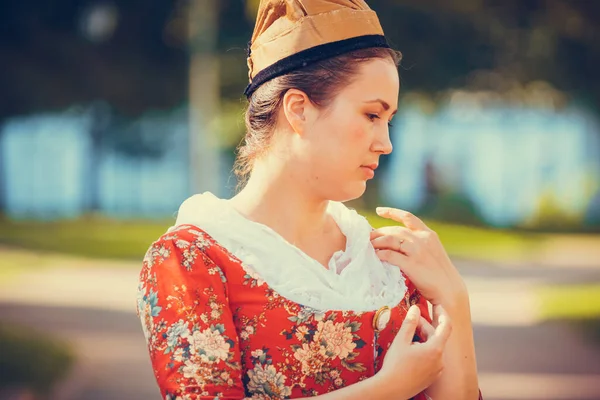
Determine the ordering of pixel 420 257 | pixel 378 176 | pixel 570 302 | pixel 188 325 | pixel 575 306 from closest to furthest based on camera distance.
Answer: pixel 188 325 → pixel 420 257 → pixel 575 306 → pixel 570 302 → pixel 378 176

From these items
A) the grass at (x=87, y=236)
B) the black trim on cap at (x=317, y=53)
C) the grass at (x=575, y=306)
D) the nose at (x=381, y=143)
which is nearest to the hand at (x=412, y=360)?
the nose at (x=381, y=143)

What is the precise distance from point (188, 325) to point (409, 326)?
486 millimetres

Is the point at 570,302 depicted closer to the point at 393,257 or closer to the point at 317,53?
the point at 393,257

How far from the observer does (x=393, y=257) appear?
2648 millimetres

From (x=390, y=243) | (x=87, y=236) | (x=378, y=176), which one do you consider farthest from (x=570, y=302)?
(x=378, y=176)

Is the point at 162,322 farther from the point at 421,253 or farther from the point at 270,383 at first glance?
the point at 421,253

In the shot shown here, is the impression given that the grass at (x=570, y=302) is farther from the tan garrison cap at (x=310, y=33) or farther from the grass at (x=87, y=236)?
the tan garrison cap at (x=310, y=33)

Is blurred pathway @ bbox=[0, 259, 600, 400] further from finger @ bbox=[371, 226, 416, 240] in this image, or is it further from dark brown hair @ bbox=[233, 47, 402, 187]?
dark brown hair @ bbox=[233, 47, 402, 187]

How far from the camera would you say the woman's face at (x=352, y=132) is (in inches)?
95.0

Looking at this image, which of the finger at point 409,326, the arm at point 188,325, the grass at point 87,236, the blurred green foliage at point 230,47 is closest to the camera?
the arm at point 188,325

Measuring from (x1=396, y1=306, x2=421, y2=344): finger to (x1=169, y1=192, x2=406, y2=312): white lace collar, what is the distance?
85 mm

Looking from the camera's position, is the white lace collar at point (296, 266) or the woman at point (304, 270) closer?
the woman at point (304, 270)

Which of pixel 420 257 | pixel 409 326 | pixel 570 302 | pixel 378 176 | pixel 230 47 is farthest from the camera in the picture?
pixel 378 176

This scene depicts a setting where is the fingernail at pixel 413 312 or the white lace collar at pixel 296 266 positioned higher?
the white lace collar at pixel 296 266
